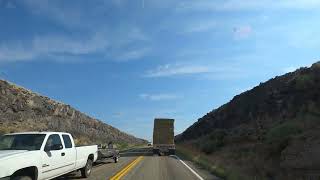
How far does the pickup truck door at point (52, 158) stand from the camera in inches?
614

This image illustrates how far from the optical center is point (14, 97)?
68.2m

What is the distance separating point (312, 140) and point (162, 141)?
18.8m

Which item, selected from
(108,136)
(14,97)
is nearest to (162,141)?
(14,97)

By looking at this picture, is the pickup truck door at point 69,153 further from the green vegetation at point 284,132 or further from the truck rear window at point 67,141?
the green vegetation at point 284,132

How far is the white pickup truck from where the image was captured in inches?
539

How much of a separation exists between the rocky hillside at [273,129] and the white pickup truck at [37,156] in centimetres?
922

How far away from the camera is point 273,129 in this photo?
152 ft

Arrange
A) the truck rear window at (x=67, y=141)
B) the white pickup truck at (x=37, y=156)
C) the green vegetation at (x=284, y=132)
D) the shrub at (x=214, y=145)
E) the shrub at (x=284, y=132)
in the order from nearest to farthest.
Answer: the white pickup truck at (x=37, y=156), the truck rear window at (x=67, y=141), the green vegetation at (x=284, y=132), the shrub at (x=284, y=132), the shrub at (x=214, y=145)

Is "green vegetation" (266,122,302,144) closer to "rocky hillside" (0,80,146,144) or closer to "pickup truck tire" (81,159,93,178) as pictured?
"pickup truck tire" (81,159,93,178)

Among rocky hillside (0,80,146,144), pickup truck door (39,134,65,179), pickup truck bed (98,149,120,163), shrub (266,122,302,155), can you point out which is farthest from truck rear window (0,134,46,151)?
rocky hillside (0,80,146,144)

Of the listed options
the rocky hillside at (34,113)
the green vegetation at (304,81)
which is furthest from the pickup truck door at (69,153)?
the green vegetation at (304,81)

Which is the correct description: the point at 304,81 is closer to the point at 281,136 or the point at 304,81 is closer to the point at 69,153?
the point at 281,136

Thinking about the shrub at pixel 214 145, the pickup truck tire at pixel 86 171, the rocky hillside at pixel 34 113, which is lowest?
the pickup truck tire at pixel 86 171

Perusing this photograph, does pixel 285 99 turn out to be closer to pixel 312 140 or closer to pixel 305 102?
pixel 305 102
